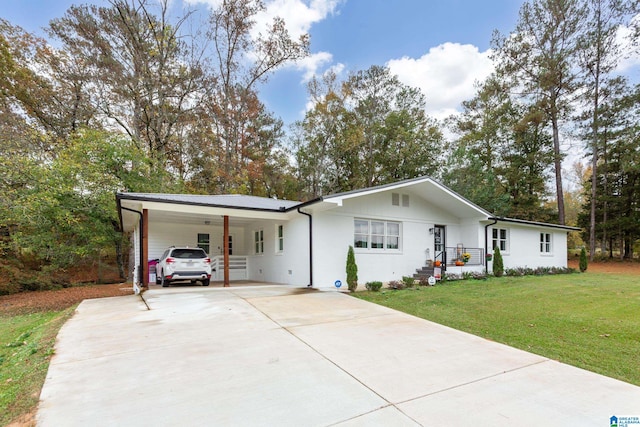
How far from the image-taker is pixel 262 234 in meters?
13.7

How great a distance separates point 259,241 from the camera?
14000 mm

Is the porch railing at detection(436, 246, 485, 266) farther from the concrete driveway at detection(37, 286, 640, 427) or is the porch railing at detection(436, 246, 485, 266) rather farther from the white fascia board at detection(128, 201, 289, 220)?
the concrete driveway at detection(37, 286, 640, 427)

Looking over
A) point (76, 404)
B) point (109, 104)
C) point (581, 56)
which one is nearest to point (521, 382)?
point (76, 404)

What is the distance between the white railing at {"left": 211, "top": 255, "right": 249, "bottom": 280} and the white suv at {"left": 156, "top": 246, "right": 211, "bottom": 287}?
2.86m

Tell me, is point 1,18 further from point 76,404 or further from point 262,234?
point 76,404

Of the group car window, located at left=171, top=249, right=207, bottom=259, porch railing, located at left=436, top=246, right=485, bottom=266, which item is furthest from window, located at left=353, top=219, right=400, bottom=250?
car window, located at left=171, top=249, right=207, bottom=259

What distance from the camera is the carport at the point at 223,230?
949cm

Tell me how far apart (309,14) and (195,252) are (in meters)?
15.2

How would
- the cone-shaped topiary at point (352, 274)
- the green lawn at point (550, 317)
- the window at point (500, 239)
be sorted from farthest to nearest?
the window at point (500, 239)
the cone-shaped topiary at point (352, 274)
the green lawn at point (550, 317)

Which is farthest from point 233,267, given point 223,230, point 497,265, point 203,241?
point 497,265

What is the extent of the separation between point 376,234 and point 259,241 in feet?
17.4

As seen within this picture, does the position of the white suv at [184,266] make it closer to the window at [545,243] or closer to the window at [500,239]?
the window at [500,239]

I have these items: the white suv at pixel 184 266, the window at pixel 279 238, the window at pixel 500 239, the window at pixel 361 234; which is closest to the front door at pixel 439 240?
the window at pixel 500 239

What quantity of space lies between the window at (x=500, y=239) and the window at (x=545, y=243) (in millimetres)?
3379
